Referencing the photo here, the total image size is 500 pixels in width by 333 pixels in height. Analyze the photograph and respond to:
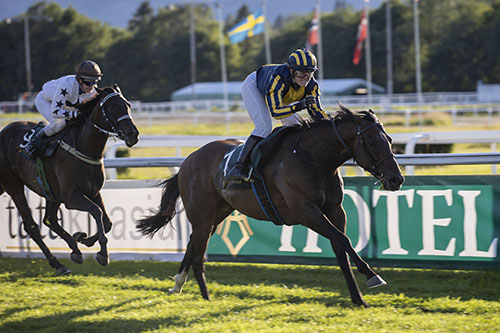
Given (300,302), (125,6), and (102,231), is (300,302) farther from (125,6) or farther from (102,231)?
(125,6)

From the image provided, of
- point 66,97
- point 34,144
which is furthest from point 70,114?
point 34,144

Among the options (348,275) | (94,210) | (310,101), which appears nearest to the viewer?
(348,275)

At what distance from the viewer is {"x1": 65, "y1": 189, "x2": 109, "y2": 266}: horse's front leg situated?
583cm

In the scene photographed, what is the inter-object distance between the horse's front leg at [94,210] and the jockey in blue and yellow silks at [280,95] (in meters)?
1.29

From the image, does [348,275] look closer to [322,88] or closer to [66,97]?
[66,97]

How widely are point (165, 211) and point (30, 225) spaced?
1719 mm

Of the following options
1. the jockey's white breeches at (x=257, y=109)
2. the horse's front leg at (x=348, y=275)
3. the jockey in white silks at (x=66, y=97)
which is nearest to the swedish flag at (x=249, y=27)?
the jockey in white silks at (x=66, y=97)

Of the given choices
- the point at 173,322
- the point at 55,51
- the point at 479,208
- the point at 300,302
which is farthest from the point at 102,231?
the point at 55,51

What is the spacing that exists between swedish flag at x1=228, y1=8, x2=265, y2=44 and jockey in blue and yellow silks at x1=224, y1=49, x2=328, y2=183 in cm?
2358

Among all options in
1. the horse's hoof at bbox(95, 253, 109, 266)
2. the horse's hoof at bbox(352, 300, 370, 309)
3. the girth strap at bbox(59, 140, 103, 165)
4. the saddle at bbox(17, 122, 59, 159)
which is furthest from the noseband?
the horse's hoof at bbox(352, 300, 370, 309)

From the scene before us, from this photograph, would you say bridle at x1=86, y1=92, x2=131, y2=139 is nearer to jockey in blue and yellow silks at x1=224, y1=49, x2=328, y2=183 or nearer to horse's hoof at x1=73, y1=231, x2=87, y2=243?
horse's hoof at x1=73, y1=231, x2=87, y2=243

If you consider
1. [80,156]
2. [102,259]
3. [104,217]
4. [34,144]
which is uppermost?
[34,144]

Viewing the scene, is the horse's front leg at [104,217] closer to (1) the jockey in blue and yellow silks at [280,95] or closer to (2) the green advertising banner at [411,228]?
(2) the green advertising banner at [411,228]

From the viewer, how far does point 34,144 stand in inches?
257
